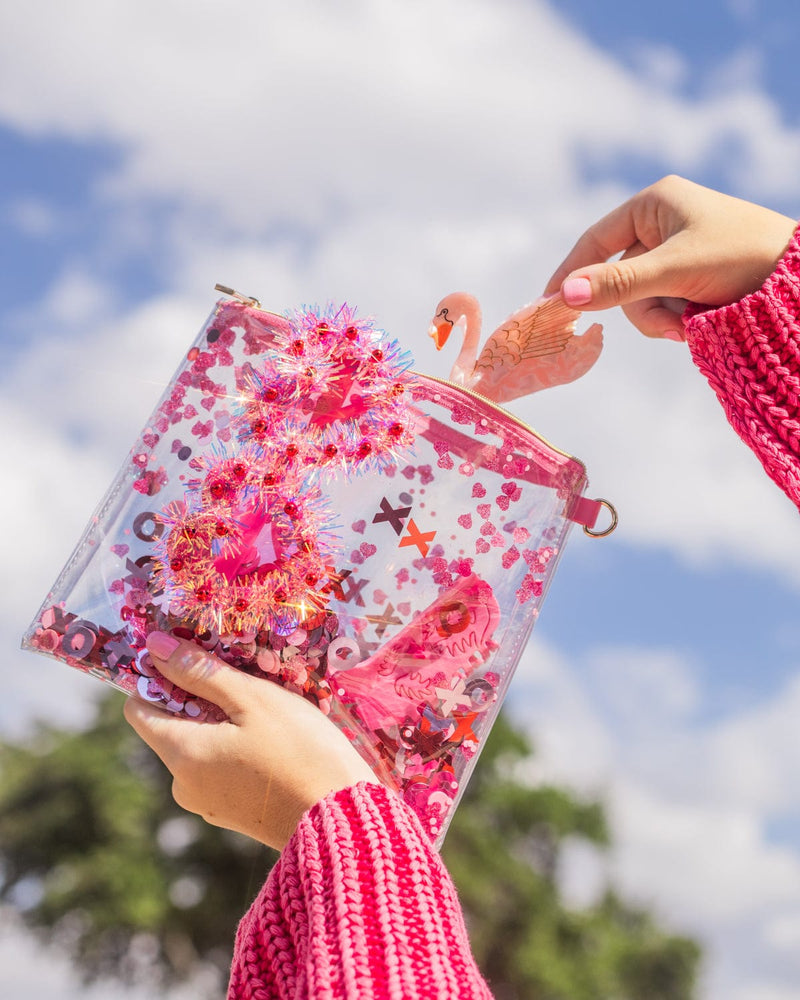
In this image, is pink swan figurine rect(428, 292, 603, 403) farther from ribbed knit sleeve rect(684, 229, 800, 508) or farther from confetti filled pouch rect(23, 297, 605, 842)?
ribbed knit sleeve rect(684, 229, 800, 508)

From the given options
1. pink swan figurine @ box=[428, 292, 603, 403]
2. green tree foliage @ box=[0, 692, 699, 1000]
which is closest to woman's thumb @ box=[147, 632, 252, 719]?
pink swan figurine @ box=[428, 292, 603, 403]

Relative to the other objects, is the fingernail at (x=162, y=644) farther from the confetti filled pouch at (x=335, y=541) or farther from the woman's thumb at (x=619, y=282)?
the woman's thumb at (x=619, y=282)

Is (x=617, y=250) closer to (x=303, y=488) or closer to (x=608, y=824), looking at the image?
(x=303, y=488)

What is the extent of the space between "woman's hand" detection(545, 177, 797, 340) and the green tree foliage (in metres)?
11.1

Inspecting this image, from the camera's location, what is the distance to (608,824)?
13.1 metres

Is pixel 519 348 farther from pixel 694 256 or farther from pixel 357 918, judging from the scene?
pixel 357 918

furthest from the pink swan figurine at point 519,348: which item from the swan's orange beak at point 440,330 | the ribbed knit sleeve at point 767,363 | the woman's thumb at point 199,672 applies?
the woman's thumb at point 199,672

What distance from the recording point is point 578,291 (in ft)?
5.20

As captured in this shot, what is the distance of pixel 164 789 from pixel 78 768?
4.49ft

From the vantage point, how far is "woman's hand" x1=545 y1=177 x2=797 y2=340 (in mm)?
1532

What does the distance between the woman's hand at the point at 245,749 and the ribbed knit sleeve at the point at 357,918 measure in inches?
7.3

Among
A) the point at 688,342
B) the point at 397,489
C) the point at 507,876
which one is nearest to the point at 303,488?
the point at 397,489

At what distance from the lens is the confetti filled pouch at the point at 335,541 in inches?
62.8

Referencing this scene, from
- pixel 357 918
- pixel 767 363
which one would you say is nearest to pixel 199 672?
pixel 357 918
